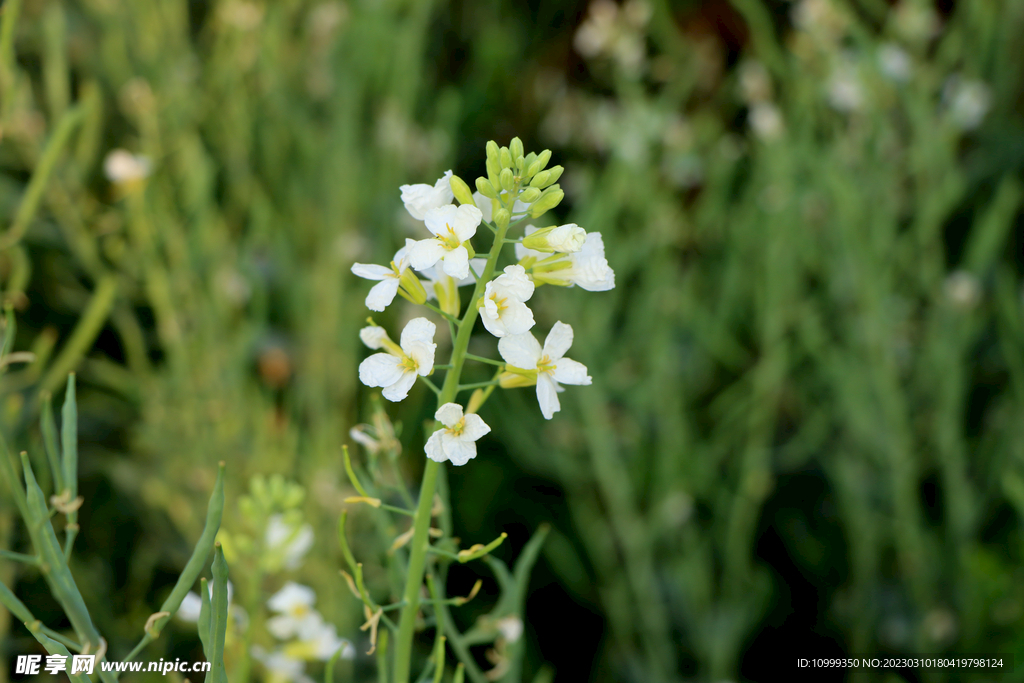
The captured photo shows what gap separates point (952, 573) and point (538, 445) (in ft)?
2.43

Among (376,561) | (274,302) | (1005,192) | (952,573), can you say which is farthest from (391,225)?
(952,573)

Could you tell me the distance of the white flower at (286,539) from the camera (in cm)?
62

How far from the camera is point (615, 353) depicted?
1293mm

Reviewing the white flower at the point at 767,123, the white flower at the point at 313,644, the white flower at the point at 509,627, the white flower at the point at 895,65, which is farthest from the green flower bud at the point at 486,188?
the white flower at the point at 895,65

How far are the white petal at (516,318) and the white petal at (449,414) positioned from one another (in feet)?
0.16

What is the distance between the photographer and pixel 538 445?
4.35 feet

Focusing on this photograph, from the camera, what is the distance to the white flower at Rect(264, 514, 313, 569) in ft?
2.05

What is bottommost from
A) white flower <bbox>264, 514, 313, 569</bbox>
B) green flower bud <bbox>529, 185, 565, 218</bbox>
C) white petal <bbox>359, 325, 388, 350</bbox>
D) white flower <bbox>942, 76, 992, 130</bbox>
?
white flower <bbox>264, 514, 313, 569</bbox>

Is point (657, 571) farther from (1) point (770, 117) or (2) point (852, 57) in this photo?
(2) point (852, 57)

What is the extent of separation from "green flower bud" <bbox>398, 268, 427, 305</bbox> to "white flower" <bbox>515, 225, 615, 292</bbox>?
66 mm

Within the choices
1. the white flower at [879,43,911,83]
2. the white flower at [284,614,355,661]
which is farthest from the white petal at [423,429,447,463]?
the white flower at [879,43,911,83]

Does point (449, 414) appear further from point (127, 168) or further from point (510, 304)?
point (127, 168)

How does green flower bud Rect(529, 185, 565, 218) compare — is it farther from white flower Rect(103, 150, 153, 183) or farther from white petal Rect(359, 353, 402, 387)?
white flower Rect(103, 150, 153, 183)

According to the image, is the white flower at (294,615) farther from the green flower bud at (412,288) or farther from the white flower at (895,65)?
the white flower at (895,65)
